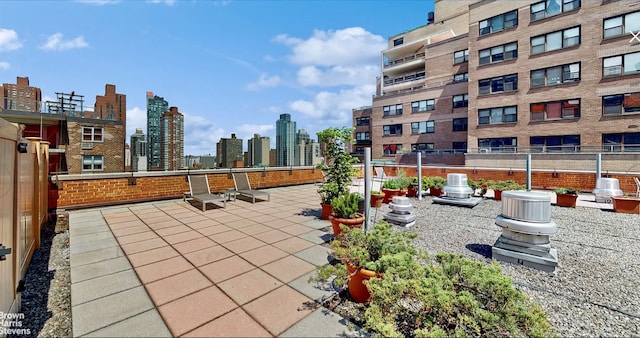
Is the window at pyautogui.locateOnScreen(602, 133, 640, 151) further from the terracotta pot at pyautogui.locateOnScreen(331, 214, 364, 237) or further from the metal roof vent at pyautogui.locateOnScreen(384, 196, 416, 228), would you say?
the terracotta pot at pyautogui.locateOnScreen(331, 214, 364, 237)

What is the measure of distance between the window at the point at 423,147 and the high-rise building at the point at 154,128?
33.4 meters

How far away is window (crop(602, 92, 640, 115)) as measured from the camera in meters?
18.3

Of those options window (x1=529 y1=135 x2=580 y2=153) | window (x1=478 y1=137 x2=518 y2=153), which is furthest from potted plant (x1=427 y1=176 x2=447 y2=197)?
window (x1=529 y1=135 x2=580 y2=153)

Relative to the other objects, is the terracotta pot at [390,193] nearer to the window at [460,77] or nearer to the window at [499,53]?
the window at [499,53]

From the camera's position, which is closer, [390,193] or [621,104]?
[390,193]

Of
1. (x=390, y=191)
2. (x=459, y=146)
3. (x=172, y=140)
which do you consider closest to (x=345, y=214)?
(x=390, y=191)

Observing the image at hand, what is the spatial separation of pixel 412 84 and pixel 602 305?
37141 mm

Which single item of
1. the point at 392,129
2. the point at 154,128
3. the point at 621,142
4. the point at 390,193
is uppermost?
the point at 154,128

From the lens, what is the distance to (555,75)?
21.3m

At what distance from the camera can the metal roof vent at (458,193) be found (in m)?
9.33

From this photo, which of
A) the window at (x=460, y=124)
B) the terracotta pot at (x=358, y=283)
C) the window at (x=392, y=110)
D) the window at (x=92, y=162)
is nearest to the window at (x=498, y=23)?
the window at (x=460, y=124)

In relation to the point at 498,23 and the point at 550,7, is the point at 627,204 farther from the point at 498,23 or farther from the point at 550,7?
the point at 498,23

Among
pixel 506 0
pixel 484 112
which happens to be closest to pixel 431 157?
pixel 484 112

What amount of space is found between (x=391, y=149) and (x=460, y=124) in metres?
9.38
